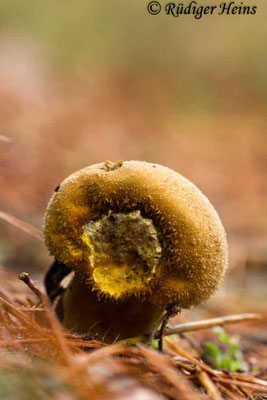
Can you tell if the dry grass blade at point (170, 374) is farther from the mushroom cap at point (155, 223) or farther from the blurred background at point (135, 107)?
the blurred background at point (135, 107)

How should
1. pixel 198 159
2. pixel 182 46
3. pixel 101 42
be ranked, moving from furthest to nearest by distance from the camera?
pixel 182 46 → pixel 101 42 → pixel 198 159

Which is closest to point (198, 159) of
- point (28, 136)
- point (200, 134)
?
point (200, 134)

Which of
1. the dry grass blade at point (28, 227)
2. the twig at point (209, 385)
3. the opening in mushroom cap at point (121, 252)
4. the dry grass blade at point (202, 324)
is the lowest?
the dry grass blade at point (202, 324)

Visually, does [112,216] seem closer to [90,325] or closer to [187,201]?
[187,201]

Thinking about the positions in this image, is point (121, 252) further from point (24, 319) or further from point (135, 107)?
point (135, 107)

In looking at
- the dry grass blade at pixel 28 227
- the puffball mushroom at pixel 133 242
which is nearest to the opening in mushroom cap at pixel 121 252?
the puffball mushroom at pixel 133 242

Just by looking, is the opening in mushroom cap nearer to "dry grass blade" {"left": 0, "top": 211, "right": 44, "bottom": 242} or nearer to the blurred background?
"dry grass blade" {"left": 0, "top": 211, "right": 44, "bottom": 242}
